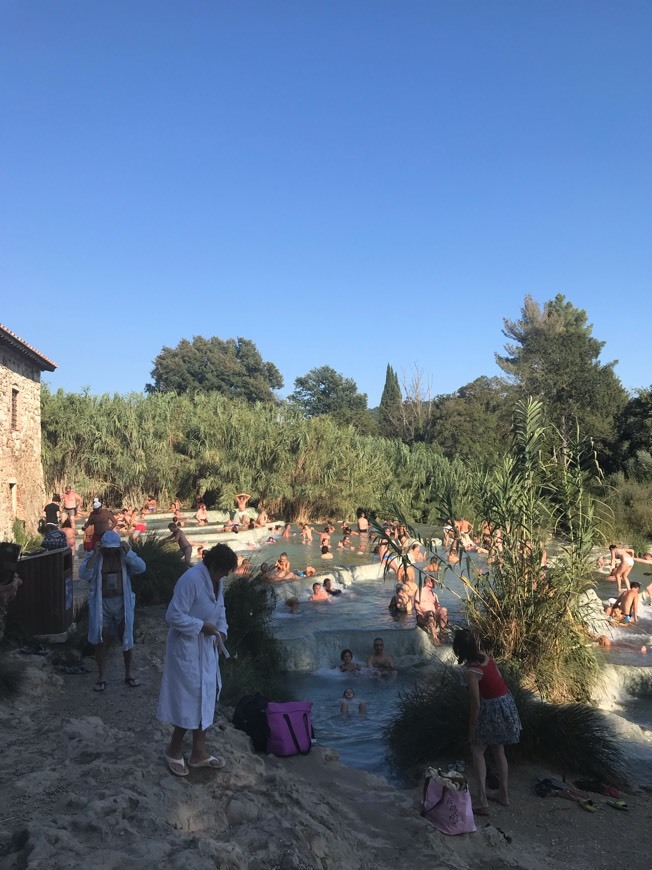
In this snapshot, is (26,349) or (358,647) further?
(26,349)

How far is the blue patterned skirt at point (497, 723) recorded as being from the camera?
553 cm

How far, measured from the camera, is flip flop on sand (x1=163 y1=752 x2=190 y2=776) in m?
4.44

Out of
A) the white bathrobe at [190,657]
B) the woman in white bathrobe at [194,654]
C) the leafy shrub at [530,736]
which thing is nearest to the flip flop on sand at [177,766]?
the woman in white bathrobe at [194,654]

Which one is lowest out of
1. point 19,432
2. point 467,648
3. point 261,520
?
point 467,648

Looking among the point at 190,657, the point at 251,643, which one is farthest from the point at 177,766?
the point at 251,643

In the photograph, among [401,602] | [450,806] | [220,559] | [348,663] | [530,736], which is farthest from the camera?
[401,602]

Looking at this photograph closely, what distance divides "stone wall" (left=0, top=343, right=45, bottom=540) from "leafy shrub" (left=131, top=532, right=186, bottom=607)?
5.69m

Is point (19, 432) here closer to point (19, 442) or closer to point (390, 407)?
point (19, 442)

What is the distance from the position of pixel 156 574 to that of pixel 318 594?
5.22 m

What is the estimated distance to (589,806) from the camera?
579 cm

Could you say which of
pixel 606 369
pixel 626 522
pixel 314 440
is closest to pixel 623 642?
pixel 626 522

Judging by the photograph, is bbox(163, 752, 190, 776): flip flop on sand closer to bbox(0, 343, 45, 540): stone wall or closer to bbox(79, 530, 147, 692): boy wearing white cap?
bbox(79, 530, 147, 692): boy wearing white cap

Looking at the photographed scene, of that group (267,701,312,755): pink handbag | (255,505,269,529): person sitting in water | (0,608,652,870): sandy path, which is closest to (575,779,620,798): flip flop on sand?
(0,608,652,870): sandy path

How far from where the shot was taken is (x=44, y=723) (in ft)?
18.6
